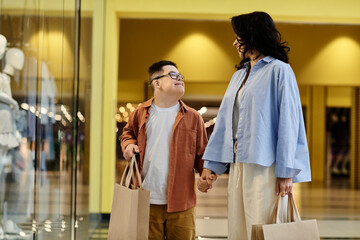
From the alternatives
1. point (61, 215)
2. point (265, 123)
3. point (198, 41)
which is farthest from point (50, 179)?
point (198, 41)

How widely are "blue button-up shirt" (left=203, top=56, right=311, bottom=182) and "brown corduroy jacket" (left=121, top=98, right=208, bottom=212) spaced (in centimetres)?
41

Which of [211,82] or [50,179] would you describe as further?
[211,82]

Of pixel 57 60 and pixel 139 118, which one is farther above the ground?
pixel 57 60

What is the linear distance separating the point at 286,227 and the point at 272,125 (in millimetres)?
424

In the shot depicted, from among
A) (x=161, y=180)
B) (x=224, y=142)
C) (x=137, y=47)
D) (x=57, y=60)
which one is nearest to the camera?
(x=224, y=142)

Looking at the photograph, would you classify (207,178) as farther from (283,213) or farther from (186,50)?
(186,50)

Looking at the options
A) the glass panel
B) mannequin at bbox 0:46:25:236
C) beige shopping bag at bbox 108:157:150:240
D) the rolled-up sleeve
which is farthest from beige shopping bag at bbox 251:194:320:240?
the glass panel

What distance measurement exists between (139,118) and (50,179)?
1.96 ft

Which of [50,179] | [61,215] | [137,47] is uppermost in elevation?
[137,47]

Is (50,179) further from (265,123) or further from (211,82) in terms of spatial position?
(211,82)

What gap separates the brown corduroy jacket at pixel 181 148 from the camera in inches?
96.8

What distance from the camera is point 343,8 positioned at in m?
5.62

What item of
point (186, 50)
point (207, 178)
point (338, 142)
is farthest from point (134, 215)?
point (338, 142)

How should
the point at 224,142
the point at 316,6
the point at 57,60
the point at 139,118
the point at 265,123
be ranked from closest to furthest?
the point at 265,123, the point at 224,142, the point at 139,118, the point at 57,60, the point at 316,6
